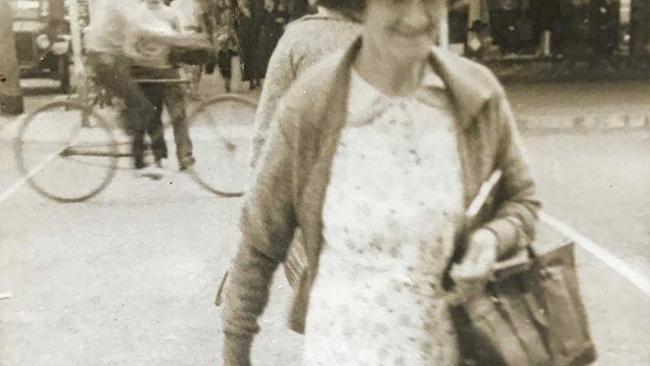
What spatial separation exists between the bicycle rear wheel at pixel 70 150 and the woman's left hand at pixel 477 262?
659 centimetres

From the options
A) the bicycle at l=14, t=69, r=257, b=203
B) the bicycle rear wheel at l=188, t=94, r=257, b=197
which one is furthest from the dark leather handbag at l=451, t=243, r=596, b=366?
the bicycle at l=14, t=69, r=257, b=203

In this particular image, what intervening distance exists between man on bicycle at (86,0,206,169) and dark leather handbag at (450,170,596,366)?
659cm

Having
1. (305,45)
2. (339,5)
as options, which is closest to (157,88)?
(305,45)

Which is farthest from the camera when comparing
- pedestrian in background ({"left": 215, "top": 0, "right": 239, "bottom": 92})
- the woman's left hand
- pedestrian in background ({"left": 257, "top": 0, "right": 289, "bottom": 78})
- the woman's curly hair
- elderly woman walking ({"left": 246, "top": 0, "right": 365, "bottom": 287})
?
pedestrian in background ({"left": 215, "top": 0, "right": 239, "bottom": 92})

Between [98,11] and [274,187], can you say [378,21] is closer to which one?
[274,187]

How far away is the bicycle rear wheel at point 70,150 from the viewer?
8.50 meters

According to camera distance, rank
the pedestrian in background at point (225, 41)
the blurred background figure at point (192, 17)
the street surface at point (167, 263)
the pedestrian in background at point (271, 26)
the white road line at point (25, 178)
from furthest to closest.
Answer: the pedestrian in background at point (225, 41), the blurred background figure at point (192, 17), the pedestrian in background at point (271, 26), the white road line at point (25, 178), the street surface at point (167, 263)

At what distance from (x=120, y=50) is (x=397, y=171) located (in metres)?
6.58

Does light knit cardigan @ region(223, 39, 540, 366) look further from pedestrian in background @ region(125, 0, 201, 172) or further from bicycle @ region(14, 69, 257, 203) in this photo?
pedestrian in background @ region(125, 0, 201, 172)

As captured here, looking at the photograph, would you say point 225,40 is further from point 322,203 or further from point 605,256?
point 322,203

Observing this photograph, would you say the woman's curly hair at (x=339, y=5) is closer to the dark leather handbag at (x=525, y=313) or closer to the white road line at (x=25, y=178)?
the dark leather handbag at (x=525, y=313)

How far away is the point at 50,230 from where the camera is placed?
25.5 ft

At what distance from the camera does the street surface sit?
17.2ft

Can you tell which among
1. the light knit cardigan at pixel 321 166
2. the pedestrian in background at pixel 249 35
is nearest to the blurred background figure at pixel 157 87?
the pedestrian in background at pixel 249 35
